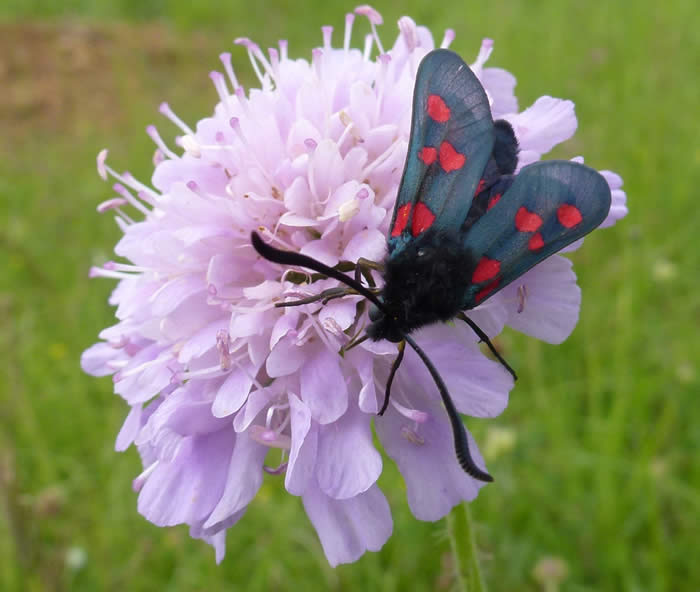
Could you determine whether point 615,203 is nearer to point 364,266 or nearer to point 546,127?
point 546,127

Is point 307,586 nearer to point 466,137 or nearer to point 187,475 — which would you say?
point 187,475

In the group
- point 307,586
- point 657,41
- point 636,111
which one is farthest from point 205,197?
point 657,41

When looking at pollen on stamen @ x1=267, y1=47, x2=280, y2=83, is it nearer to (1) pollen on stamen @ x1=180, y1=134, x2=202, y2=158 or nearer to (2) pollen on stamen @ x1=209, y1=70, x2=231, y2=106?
(2) pollen on stamen @ x1=209, y1=70, x2=231, y2=106

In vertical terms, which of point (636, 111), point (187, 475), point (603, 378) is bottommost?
point (603, 378)

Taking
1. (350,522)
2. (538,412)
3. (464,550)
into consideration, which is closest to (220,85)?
(350,522)

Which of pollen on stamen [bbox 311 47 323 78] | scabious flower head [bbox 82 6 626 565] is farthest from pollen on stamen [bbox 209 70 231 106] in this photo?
pollen on stamen [bbox 311 47 323 78]

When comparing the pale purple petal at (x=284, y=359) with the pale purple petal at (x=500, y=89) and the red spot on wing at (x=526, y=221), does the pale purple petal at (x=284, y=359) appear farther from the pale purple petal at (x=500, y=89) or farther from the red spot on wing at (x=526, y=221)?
the pale purple petal at (x=500, y=89)

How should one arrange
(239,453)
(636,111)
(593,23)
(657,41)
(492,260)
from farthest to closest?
(593,23) < (657,41) < (636,111) < (239,453) < (492,260)
